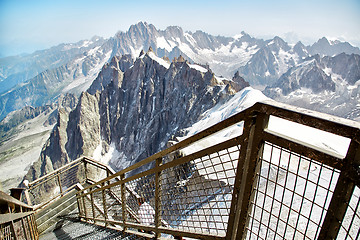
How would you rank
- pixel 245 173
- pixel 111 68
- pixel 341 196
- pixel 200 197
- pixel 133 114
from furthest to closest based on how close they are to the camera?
pixel 111 68, pixel 133 114, pixel 200 197, pixel 245 173, pixel 341 196

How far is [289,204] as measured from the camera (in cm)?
629

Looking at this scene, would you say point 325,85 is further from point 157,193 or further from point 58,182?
point 157,193

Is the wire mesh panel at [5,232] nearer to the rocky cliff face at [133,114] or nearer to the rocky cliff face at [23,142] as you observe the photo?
the rocky cliff face at [133,114]

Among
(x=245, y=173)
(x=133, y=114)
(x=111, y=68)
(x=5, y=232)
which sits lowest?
(x=133, y=114)

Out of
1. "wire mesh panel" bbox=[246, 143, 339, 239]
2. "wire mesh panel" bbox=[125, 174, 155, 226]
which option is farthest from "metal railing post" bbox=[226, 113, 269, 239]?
"wire mesh panel" bbox=[125, 174, 155, 226]

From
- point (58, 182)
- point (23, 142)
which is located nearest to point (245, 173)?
point (58, 182)

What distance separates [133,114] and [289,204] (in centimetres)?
8261

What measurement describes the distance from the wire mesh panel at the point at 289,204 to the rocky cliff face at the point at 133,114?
1852 inches

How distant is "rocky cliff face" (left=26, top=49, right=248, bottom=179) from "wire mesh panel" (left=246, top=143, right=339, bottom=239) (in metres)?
47.0

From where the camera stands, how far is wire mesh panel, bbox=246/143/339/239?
1.62 meters

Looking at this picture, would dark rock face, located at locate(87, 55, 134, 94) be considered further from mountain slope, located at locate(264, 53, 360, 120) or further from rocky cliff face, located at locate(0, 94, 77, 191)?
mountain slope, located at locate(264, 53, 360, 120)

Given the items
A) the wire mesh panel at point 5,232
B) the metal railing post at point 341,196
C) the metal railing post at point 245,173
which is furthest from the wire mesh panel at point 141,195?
the metal railing post at point 341,196

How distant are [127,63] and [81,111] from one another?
68899 millimetres

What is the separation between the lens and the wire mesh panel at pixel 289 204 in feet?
5.33
